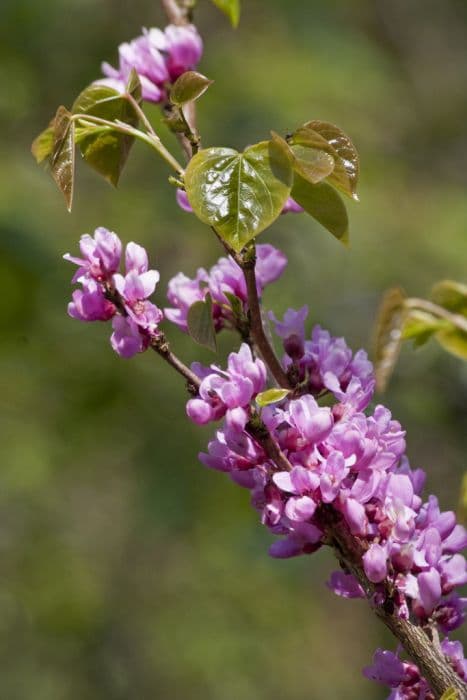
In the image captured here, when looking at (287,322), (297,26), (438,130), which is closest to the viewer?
(287,322)

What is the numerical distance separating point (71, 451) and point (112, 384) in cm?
38

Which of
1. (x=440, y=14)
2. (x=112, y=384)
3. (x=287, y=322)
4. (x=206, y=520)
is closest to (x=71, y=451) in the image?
(x=112, y=384)

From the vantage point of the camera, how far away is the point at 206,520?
449cm

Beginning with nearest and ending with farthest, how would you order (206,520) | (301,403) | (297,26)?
(301,403) < (206,520) < (297,26)

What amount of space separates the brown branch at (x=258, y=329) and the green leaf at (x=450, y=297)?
244mm

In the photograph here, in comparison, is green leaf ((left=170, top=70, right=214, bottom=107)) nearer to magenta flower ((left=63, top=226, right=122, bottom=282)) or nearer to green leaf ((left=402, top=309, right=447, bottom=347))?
magenta flower ((left=63, top=226, right=122, bottom=282))

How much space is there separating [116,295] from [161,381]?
10.6 feet

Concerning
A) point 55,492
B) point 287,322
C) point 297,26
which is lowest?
point 55,492

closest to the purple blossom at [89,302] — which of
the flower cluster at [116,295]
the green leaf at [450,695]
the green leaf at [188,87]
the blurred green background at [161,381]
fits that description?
the flower cluster at [116,295]

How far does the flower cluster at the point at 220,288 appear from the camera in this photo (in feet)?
3.67

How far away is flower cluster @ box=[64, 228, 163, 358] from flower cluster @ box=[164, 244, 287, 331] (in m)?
0.10

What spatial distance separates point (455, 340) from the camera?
1204 mm

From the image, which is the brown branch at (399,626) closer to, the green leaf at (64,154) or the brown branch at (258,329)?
the brown branch at (258,329)

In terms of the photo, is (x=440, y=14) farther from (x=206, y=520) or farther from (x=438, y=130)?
(x=206, y=520)
